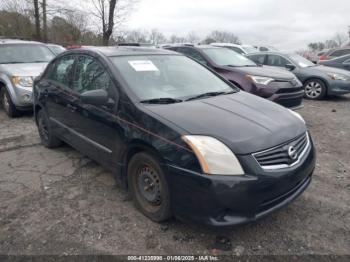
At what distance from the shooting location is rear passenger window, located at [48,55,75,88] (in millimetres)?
4059

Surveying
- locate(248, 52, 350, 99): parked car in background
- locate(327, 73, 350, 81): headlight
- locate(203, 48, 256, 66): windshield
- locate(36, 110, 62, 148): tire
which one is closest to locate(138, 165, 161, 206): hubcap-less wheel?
locate(36, 110, 62, 148): tire

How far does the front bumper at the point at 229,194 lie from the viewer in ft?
7.67

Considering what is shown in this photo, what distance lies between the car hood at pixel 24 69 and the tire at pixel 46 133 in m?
1.90

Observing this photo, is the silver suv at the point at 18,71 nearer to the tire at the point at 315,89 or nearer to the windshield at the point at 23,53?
the windshield at the point at 23,53

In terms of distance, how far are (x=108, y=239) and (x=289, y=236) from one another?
1.64 metres

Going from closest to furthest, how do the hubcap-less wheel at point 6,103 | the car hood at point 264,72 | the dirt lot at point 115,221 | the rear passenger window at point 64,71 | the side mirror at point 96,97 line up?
the dirt lot at point 115,221
the side mirror at point 96,97
the rear passenger window at point 64,71
the car hood at point 264,72
the hubcap-less wheel at point 6,103

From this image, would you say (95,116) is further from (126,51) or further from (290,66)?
(290,66)

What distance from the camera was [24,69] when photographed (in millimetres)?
6754

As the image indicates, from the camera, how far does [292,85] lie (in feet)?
20.1

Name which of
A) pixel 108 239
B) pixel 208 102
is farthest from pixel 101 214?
pixel 208 102

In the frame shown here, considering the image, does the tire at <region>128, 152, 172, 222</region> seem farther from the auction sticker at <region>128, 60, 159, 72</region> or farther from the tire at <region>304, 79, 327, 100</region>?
the tire at <region>304, 79, 327, 100</region>

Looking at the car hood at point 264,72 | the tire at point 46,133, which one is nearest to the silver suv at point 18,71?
the tire at point 46,133

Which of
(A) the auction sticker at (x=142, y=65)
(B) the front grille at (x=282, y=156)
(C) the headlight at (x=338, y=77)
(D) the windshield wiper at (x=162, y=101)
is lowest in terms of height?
(B) the front grille at (x=282, y=156)

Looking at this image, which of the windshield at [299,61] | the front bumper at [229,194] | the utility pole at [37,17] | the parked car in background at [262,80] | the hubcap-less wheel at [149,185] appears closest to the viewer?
the front bumper at [229,194]
